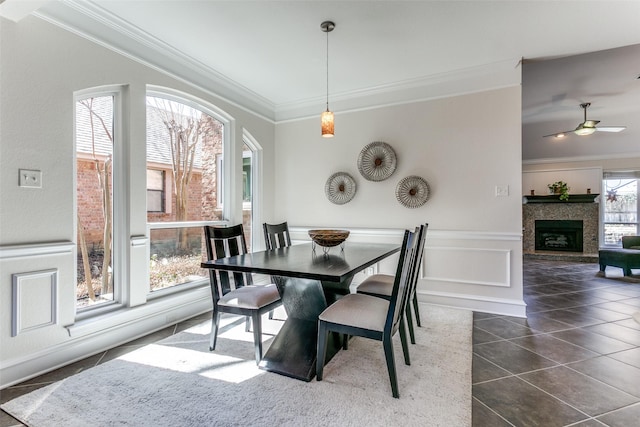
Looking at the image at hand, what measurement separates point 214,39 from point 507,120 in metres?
3.10

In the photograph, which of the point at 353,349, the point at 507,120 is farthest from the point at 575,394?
the point at 507,120

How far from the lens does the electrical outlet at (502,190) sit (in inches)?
129

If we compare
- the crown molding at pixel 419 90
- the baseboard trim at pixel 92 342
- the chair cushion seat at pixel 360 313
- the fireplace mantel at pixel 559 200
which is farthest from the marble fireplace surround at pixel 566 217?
the baseboard trim at pixel 92 342

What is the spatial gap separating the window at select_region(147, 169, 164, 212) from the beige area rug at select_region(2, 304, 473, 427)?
1274mm

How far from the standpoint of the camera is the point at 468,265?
11.3 ft

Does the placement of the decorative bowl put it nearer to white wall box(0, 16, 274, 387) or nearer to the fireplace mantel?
white wall box(0, 16, 274, 387)

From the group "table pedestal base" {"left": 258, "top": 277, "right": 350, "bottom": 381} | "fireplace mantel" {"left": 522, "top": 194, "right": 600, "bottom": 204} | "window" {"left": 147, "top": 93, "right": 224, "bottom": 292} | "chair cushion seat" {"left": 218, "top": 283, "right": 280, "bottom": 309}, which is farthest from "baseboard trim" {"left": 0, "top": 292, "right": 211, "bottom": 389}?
"fireplace mantel" {"left": 522, "top": 194, "right": 600, "bottom": 204}

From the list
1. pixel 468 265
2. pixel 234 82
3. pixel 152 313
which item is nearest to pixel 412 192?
pixel 468 265

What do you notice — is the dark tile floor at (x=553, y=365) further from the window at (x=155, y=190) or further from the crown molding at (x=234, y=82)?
the crown molding at (x=234, y=82)

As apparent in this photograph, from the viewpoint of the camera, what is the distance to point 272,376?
2014mm

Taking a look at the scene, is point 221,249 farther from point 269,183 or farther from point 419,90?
point 419,90

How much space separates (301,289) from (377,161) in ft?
7.25

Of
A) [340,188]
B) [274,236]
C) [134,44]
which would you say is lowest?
[274,236]

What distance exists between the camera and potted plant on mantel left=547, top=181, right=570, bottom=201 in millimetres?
7097
